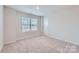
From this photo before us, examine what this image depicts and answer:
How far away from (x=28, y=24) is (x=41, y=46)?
1.52 feet

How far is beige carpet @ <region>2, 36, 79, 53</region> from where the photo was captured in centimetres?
152

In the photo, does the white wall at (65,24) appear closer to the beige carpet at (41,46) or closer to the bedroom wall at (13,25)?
the beige carpet at (41,46)

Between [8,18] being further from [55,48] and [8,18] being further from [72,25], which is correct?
[72,25]

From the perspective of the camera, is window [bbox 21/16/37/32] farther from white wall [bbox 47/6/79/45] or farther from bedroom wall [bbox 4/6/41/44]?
white wall [bbox 47/6/79/45]

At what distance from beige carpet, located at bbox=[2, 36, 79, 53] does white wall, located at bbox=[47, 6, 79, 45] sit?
0.11 meters

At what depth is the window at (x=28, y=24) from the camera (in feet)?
5.01

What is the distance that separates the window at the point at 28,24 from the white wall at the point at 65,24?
0.90ft

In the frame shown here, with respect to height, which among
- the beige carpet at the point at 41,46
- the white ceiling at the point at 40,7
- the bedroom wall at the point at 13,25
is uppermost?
the white ceiling at the point at 40,7

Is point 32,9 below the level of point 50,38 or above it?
above

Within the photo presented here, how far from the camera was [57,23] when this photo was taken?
156 cm

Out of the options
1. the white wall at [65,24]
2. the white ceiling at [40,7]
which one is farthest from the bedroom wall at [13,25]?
the white wall at [65,24]

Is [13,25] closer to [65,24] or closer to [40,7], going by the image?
[40,7]
